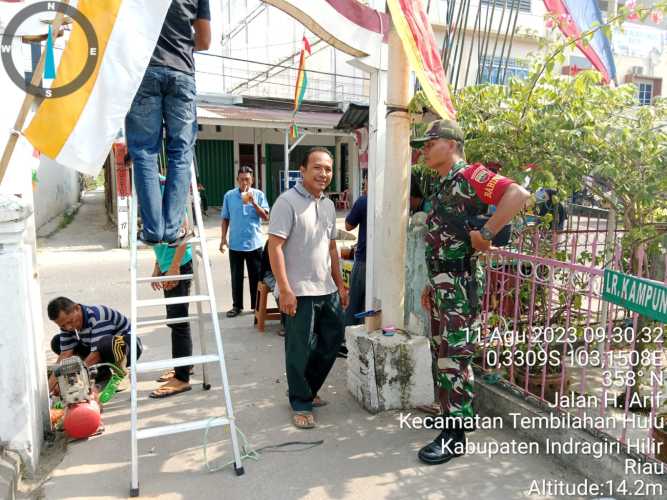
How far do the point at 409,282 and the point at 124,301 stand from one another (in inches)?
194

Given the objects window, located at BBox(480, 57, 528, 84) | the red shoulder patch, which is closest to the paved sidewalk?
the red shoulder patch

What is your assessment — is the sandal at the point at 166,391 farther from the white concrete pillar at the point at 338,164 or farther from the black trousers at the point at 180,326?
the white concrete pillar at the point at 338,164

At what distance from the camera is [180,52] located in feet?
10.3

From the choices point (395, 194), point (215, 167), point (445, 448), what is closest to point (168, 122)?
point (395, 194)

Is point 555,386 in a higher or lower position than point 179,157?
lower

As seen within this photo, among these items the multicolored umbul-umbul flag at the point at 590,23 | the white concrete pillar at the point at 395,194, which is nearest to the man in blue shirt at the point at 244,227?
the white concrete pillar at the point at 395,194

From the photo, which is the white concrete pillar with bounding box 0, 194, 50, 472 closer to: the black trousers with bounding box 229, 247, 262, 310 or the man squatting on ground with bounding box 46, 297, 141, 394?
the man squatting on ground with bounding box 46, 297, 141, 394

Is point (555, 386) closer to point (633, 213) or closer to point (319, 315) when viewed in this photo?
point (633, 213)

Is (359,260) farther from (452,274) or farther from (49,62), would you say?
(49,62)

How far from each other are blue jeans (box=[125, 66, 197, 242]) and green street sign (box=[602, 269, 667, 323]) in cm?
249

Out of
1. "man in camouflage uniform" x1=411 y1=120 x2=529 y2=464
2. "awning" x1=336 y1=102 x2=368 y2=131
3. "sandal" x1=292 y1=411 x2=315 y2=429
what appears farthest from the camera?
"awning" x1=336 y1=102 x2=368 y2=131

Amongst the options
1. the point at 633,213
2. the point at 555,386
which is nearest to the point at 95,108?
the point at 633,213

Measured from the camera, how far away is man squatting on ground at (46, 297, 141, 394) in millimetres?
3920

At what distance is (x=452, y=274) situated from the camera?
2.95 m
